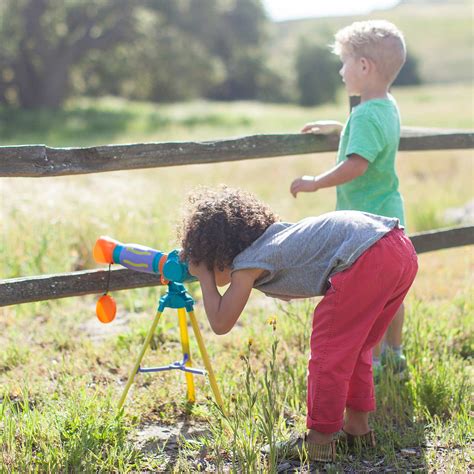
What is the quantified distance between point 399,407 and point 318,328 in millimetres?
842

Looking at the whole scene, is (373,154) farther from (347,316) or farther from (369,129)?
(347,316)

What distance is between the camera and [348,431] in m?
3.05

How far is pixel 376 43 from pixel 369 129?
16.3 inches

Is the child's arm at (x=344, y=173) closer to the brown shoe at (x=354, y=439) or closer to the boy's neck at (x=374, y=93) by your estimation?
the boy's neck at (x=374, y=93)

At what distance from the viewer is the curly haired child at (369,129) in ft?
11.4

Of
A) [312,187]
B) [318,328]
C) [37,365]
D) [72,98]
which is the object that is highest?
[72,98]

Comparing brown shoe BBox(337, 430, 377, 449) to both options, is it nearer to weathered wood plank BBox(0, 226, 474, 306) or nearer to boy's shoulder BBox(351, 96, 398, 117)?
weathered wood plank BBox(0, 226, 474, 306)

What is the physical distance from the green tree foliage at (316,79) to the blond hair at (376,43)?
52.0 m

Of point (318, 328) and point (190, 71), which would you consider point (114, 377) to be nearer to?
point (318, 328)

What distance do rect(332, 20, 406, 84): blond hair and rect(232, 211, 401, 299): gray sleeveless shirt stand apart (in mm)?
1059

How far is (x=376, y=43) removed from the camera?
3.51m

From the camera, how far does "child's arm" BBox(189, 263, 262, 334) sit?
2.68 metres

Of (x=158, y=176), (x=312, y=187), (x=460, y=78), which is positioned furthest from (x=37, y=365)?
(x=460, y=78)

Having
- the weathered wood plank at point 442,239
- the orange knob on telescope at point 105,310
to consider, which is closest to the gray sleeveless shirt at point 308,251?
the orange knob on telescope at point 105,310
